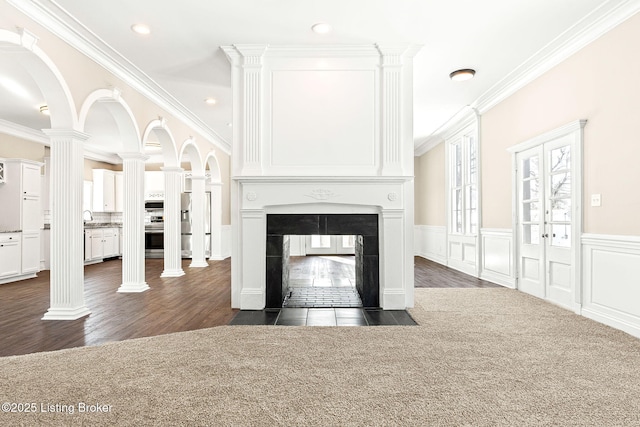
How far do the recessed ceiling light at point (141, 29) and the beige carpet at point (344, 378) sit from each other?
9.61ft

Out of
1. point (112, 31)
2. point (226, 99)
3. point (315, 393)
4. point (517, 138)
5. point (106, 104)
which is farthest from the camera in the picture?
point (226, 99)

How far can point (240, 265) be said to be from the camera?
4062 mm

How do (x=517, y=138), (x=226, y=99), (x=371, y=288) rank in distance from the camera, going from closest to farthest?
(x=371, y=288)
(x=517, y=138)
(x=226, y=99)

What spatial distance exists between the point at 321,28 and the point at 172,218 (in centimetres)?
405

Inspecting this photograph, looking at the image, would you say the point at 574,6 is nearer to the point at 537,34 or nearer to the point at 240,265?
the point at 537,34

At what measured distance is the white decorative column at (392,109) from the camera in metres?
3.98

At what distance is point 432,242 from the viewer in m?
8.70

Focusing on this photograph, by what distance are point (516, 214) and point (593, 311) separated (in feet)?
5.76

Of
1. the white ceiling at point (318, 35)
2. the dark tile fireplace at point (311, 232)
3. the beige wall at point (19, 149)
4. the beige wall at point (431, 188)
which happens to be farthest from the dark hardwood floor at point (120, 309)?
the white ceiling at point (318, 35)

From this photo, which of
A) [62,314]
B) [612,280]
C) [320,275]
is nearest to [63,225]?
[62,314]

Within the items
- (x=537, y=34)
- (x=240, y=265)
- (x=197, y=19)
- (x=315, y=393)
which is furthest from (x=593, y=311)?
(x=197, y=19)

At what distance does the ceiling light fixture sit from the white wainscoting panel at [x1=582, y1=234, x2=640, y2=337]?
92.0 inches

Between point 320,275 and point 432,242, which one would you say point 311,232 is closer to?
point 320,275

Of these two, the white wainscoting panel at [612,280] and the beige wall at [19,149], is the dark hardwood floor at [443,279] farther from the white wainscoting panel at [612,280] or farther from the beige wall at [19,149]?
the beige wall at [19,149]
